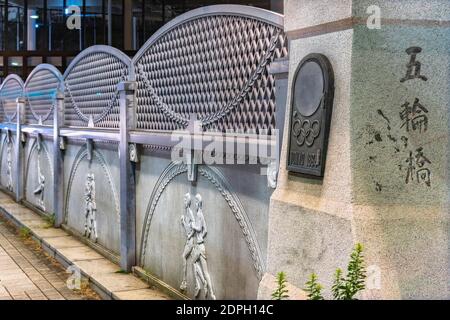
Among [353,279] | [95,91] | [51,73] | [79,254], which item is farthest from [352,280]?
[51,73]

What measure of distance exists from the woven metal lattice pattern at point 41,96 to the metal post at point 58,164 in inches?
15.9

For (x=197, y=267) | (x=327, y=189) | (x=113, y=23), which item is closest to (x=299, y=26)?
(x=327, y=189)

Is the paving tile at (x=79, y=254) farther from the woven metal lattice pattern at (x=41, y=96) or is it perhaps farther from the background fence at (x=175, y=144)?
the woven metal lattice pattern at (x=41, y=96)

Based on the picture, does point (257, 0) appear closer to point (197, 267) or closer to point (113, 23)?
point (113, 23)

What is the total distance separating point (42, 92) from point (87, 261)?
17.9ft

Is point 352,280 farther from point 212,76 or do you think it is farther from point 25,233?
point 25,233

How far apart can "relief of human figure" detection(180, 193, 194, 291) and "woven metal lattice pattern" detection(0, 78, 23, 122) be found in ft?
32.8

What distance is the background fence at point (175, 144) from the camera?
205 inches

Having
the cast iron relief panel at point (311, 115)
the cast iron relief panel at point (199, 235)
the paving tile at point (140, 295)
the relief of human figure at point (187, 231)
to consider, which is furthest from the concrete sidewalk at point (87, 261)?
the cast iron relief panel at point (311, 115)

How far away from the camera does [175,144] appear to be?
6.54 metres

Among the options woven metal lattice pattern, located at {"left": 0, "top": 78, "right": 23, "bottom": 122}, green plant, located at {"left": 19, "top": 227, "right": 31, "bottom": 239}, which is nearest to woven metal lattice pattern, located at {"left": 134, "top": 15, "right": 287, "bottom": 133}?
green plant, located at {"left": 19, "top": 227, "right": 31, "bottom": 239}

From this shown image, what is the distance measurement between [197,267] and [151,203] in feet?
4.69

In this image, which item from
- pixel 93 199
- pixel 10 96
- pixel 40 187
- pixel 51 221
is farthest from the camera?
pixel 10 96

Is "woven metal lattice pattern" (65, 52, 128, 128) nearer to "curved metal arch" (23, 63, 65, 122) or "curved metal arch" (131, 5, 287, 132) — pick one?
"curved metal arch" (23, 63, 65, 122)
